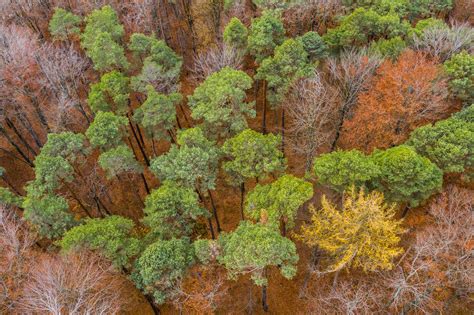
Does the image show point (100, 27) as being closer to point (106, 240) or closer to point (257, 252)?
point (106, 240)

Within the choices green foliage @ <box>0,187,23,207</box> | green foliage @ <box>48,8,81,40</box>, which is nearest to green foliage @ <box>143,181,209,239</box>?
green foliage @ <box>0,187,23,207</box>

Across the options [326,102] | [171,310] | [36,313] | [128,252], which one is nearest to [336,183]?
[326,102]

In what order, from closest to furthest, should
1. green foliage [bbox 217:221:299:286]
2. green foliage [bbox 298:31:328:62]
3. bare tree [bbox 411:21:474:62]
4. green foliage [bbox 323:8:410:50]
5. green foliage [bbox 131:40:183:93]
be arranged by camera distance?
green foliage [bbox 217:221:299:286] → bare tree [bbox 411:21:474:62] → green foliage [bbox 131:40:183:93] → green foliage [bbox 298:31:328:62] → green foliage [bbox 323:8:410:50]

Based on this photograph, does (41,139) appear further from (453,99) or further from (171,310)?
(453,99)

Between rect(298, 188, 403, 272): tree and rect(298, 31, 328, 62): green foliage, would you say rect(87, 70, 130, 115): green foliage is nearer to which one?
rect(298, 31, 328, 62): green foliage

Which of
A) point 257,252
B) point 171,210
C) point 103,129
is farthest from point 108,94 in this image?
point 257,252

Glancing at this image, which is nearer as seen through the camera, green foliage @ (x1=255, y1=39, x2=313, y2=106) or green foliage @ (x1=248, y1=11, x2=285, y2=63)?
green foliage @ (x1=255, y1=39, x2=313, y2=106)

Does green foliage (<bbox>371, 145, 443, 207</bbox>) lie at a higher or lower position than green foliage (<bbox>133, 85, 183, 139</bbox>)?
lower
